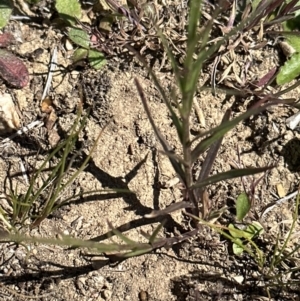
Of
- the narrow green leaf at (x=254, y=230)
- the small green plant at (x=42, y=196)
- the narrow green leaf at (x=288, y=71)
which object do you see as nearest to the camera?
the small green plant at (x=42, y=196)

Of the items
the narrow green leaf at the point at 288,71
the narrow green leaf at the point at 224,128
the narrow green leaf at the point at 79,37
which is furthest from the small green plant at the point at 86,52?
the narrow green leaf at the point at 224,128

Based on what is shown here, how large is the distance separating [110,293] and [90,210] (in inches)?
10.7

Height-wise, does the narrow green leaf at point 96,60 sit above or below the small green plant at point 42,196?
above

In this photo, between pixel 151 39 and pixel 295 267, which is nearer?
pixel 295 267

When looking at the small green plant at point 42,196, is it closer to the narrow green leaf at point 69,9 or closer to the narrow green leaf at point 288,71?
the narrow green leaf at point 69,9

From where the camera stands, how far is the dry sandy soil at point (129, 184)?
67.6 inches

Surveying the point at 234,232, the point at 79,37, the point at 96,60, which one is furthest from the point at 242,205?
the point at 79,37

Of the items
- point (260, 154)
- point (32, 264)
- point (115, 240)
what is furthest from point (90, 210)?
point (260, 154)

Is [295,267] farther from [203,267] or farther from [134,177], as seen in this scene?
[134,177]

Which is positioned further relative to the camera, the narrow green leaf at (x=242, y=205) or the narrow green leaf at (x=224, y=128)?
the narrow green leaf at (x=242, y=205)

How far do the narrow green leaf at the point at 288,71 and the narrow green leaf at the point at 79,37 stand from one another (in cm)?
68

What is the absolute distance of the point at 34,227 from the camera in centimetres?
173

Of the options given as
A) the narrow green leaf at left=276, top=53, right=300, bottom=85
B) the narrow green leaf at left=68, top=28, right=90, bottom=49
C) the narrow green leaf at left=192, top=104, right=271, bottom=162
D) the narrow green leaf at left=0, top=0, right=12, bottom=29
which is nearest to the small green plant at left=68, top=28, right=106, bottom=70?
the narrow green leaf at left=68, top=28, right=90, bottom=49

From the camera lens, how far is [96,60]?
1.91 meters
